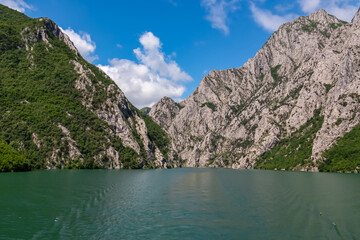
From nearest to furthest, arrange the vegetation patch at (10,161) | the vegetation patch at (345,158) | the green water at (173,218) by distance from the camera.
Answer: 1. the green water at (173,218)
2. the vegetation patch at (10,161)
3. the vegetation patch at (345,158)

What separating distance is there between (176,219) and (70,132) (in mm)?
176265

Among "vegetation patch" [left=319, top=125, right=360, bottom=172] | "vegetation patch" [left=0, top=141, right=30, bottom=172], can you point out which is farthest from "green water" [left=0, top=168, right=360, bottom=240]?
"vegetation patch" [left=319, top=125, right=360, bottom=172]

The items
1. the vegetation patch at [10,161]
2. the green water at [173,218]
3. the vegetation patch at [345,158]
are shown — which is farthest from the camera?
the vegetation patch at [345,158]

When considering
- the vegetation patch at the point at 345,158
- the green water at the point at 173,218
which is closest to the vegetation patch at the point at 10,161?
the green water at the point at 173,218

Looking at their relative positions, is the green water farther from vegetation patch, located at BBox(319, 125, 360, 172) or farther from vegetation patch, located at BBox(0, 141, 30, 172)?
vegetation patch, located at BBox(319, 125, 360, 172)

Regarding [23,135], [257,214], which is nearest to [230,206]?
[257,214]

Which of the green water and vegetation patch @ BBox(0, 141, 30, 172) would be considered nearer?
the green water

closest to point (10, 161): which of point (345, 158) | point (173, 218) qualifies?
point (173, 218)

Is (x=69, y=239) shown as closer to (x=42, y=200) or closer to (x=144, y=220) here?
(x=144, y=220)

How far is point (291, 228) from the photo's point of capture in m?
31.4

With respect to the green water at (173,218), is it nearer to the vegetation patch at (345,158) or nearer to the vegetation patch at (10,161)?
the vegetation patch at (10,161)

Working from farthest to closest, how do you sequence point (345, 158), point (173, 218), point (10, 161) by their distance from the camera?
point (345, 158) < point (10, 161) < point (173, 218)

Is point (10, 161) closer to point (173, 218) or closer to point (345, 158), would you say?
point (173, 218)

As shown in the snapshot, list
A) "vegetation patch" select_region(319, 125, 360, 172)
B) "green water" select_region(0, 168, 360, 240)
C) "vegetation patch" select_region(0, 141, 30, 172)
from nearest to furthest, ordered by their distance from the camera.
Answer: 1. "green water" select_region(0, 168, 360, 240)
2. "vegetation patch" select_region(0, 141, 30, 172)
3. "vegetation patch" select_region(319, 125, 360, 172)
